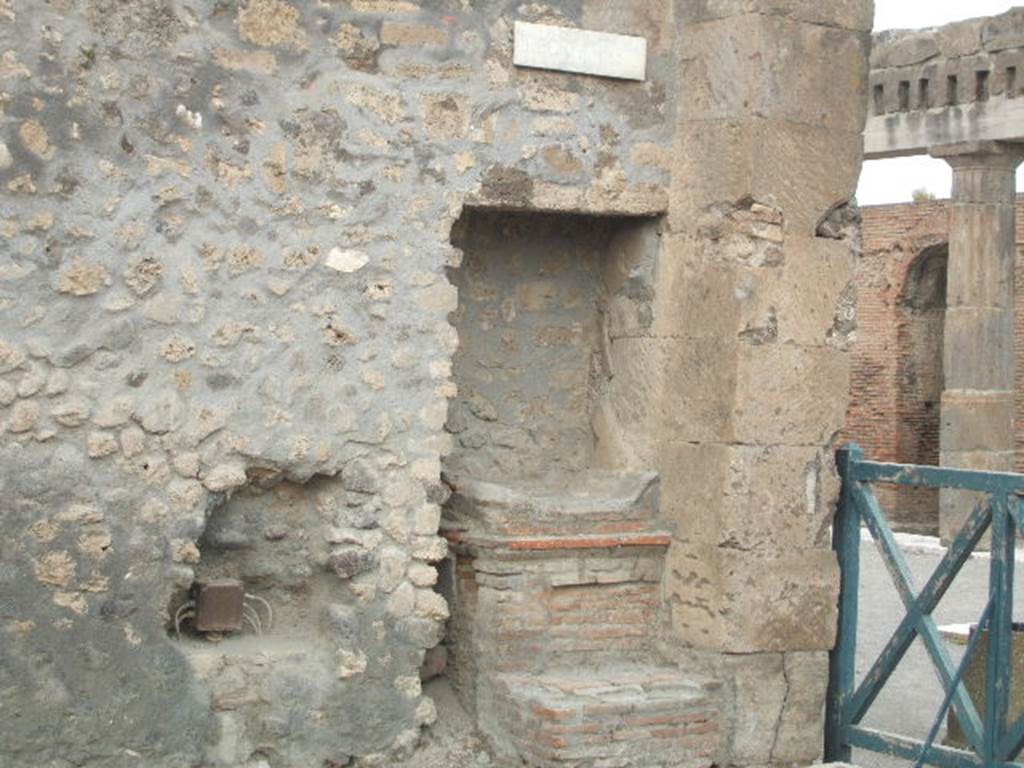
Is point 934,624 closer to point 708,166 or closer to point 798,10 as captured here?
point 708,166

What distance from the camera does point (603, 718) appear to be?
630 centimetres

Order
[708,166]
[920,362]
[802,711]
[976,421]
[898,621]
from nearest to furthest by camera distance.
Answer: [708,166] → [802,711] → [898,621] → [976,421] → [920,362]

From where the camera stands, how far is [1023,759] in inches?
263

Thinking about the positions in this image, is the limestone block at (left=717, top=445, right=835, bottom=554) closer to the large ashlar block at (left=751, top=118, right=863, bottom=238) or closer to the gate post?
the gate post

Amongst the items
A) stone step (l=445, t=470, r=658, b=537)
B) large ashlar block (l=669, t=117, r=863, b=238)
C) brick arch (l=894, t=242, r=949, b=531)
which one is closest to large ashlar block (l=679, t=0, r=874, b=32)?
large ashlar block (l=669, t=117, r=863, b=238)

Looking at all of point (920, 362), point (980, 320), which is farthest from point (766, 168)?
point (920, 362)

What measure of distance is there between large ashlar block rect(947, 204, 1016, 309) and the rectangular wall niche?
9385mm

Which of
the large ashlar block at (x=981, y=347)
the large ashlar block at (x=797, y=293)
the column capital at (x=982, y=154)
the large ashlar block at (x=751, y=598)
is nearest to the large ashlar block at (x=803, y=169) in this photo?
the large ashlar block at (x=797, y=293)

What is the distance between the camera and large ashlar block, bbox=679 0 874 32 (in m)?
6.60

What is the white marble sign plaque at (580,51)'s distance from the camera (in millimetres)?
6461

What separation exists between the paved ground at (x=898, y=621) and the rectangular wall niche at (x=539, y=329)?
1.84 metres

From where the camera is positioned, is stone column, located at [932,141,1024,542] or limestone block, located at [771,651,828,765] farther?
stone column, located at [932,141,1024,542]

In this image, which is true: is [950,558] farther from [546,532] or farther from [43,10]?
[43,10]

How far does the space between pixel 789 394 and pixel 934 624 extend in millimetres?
1021
